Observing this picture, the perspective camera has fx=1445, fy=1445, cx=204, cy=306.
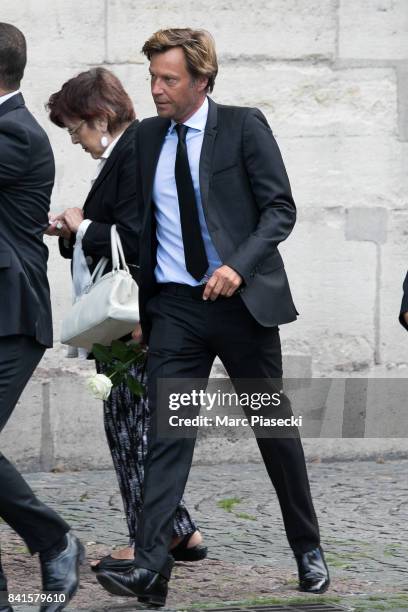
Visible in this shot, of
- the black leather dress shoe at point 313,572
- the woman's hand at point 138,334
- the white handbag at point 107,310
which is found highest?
the white handbag at point 107,310

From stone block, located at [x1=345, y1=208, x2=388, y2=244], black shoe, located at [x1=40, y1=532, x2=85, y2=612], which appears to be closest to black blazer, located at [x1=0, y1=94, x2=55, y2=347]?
black shoe, located at [x1=40, y1=532, x2=85, y2=612]

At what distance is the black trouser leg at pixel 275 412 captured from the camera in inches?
192

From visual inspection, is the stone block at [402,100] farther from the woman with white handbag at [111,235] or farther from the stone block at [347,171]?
the woman with white handbag at [111,235]

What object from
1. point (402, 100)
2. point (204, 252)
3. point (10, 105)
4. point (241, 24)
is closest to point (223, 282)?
point (204, 252)

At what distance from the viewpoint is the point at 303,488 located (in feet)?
16.4

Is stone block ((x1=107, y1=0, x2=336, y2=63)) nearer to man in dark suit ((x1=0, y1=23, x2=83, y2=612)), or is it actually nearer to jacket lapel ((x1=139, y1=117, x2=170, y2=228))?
jacket lapel ((x1=139, y1=117, x2=170, y2=228))

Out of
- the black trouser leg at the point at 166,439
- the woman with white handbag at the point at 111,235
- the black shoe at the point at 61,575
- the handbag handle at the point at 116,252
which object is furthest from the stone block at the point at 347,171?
the black shoe at the point at 61,575

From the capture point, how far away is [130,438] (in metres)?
5.32

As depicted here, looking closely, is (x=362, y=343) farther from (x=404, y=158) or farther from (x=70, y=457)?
(x=70, y=457)

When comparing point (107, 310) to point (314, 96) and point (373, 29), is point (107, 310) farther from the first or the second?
point (373, 29)

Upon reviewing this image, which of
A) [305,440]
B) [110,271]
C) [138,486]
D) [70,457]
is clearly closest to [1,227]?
[110,271]

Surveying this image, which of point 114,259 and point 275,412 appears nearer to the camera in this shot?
point 275,412

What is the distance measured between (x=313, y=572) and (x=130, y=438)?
852 mm

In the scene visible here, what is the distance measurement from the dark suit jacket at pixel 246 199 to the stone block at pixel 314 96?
252 centimetres
